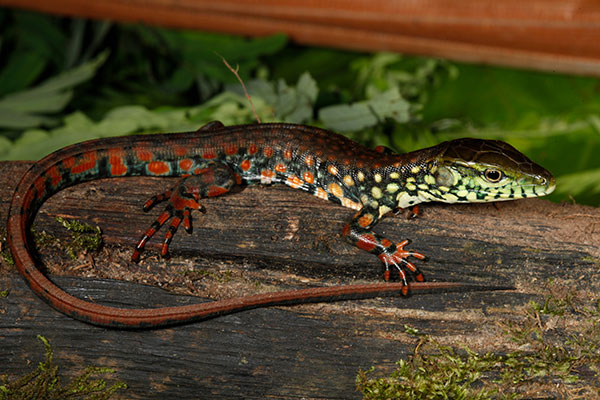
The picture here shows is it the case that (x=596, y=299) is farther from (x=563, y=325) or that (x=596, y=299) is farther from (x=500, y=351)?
(x=500, y=351)

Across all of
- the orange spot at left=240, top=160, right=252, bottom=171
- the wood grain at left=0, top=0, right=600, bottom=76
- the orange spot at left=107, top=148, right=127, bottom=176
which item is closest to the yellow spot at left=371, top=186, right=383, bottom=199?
the orange spot at left=240, top=160, right=252, bottom=171

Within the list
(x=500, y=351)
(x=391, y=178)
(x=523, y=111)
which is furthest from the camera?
(x=523, y=111)

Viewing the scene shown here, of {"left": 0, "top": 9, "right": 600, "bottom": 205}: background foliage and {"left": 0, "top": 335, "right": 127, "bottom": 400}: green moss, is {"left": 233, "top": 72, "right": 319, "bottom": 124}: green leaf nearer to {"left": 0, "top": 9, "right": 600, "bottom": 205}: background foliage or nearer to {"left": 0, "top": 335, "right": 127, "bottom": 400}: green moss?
{"left": 0, "top": 9, "right": 600, "bottom": 205}: background foliage

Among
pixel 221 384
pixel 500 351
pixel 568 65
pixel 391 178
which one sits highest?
pixel 568 65

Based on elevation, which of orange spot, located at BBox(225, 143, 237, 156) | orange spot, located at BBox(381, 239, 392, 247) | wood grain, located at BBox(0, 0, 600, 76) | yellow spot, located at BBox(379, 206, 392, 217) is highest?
wood grain, located at BBox(0, 0, 600, 76)

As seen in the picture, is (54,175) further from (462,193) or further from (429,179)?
(462,193)

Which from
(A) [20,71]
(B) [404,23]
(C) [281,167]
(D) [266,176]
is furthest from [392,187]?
(A) [20,71]

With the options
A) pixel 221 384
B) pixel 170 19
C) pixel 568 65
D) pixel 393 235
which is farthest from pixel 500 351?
pixel 170 19

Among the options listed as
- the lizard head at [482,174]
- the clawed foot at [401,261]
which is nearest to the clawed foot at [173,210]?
the clawed foot at [401,261]
